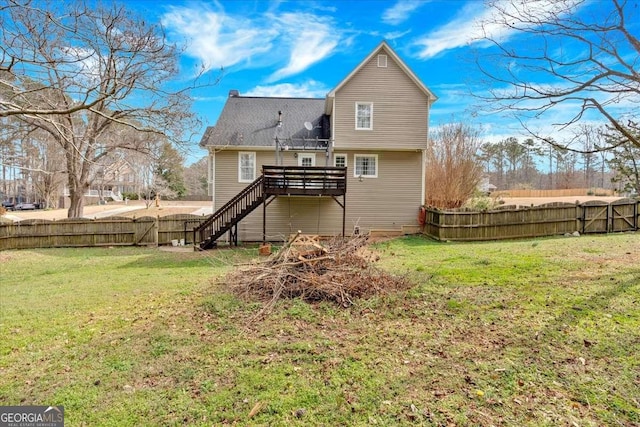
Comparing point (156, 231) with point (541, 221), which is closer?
point (541, 221)

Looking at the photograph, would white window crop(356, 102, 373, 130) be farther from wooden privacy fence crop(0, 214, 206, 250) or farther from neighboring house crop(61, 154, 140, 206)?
neighboring house crop(61, 154, 140, 206)

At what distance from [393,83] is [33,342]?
49.5ft

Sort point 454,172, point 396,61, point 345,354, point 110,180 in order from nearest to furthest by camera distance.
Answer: point 345,354 → point 396,61 → point 454,172 → point 110,180

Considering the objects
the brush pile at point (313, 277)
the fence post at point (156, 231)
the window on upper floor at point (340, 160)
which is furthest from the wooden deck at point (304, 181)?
the brush pile at point (313, 277)

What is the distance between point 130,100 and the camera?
8.78 meters

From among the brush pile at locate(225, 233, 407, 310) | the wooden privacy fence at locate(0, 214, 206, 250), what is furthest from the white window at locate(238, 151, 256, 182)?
the brush pile at locate(225, 233, 407, 310)

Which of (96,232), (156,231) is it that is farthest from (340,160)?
(96,232)

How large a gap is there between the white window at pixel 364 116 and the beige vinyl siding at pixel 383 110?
15 centimetres

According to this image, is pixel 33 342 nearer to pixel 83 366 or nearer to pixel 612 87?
pixel 83 366

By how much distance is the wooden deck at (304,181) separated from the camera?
13.3 m

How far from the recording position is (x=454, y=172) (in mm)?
17906

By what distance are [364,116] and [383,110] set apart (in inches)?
35.7

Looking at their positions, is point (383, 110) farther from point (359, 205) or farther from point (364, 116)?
point (359, 205)

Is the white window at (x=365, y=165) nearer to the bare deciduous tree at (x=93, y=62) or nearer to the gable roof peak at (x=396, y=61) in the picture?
the gable roof peak at (x=396, y=61)
